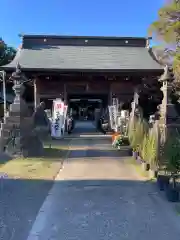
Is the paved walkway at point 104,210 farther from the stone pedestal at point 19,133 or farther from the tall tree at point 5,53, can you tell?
the tall tree at point 5,53

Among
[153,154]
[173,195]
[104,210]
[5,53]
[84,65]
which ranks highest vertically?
[5,53]

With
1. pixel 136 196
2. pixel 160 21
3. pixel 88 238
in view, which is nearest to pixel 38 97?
pixel 160 21

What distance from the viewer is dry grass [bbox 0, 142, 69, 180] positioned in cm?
649

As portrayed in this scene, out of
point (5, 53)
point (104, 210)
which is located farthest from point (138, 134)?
point (5, 53)

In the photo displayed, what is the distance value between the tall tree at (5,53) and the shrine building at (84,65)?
8.93m

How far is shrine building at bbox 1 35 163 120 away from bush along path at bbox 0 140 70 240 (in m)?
8.29

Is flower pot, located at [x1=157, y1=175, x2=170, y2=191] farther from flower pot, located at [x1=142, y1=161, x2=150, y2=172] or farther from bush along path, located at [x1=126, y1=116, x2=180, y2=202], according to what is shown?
flower pot, located at [x1=142, y1=161, x2=150, y2=172]

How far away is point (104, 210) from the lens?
432 cm

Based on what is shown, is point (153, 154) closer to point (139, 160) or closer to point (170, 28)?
point (139, 160)

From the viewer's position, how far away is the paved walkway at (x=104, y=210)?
3533 millimetres

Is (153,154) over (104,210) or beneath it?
over

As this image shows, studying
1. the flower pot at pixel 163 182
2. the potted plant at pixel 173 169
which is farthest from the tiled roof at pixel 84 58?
the potted plant at pixel 173 169

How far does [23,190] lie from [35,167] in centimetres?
205

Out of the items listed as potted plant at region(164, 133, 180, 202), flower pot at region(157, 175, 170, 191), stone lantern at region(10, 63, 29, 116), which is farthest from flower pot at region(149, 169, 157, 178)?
stone lantern at region(10, 63, 29, 116)
